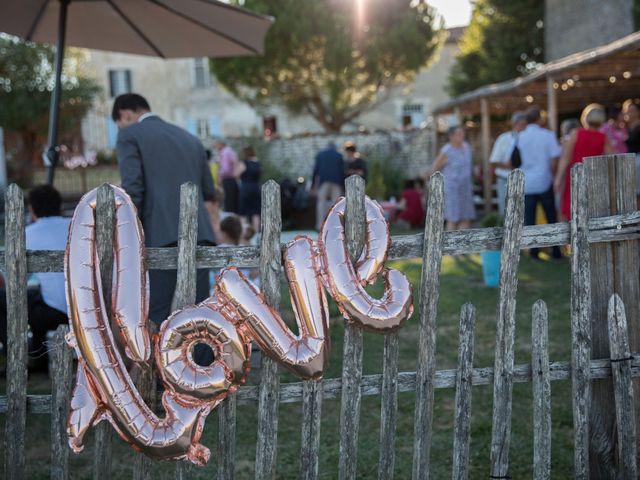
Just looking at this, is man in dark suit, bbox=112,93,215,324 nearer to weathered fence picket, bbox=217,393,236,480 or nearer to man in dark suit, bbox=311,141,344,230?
weathered fence picket, bbox=217,393,236,480

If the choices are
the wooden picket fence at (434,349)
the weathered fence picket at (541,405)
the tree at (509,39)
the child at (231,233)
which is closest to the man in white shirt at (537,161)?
the child at (231,233)

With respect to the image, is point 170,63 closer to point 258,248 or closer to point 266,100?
point 266,100

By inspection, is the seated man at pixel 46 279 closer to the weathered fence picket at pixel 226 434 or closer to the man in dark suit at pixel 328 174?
the weathered fence picket at pixel 226 434

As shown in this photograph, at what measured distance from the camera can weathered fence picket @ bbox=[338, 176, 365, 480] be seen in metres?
3.15

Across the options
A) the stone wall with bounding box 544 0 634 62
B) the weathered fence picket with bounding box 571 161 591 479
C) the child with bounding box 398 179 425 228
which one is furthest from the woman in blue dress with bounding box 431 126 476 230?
the stone wall with bounding box 544 0 634 62

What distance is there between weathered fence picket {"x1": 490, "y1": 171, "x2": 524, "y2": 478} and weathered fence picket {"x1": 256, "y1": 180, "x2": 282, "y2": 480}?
923 mm

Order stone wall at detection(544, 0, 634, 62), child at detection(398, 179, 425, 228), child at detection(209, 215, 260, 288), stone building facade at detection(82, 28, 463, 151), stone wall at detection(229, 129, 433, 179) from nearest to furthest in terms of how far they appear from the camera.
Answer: child at detection(209, 215, 260, 288), child at detection(398, 179, 425, 228), stone wall at detection(229, 129, 433, 179), stone wall at detection(544, 0, 634, 62), stone building facade at detection(82, 28, 463, 151)

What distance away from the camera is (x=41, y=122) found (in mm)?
29422

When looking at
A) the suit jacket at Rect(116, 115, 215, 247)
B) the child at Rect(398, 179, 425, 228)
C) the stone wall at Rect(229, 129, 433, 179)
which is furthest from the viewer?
the stone wall at Rect(229, 129, 433, 179)

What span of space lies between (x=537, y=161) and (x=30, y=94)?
2443cm

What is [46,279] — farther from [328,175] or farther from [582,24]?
[582,24]

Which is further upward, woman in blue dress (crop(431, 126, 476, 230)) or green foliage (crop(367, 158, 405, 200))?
green foliage (crop(367, 158, 405, 200))

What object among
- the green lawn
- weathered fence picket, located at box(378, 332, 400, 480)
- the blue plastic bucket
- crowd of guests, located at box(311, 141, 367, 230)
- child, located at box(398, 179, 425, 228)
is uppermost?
crowd of guests, located at box(311, 141, 367, 230)

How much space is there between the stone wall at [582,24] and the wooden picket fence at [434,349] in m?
22.8
